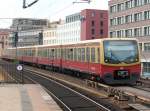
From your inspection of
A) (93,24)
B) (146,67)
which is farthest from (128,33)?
(93,24)

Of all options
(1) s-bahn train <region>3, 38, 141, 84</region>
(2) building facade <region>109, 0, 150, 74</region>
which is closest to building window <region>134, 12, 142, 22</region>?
(2) building facade <region>109, 0, 150, 74</region>

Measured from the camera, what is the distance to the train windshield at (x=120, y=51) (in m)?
30.6

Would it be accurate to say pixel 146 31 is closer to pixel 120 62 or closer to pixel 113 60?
pixel 120 62

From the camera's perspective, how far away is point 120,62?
30672 millimetres

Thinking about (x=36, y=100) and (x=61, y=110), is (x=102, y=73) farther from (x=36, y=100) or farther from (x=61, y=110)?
(x=61, y=110)

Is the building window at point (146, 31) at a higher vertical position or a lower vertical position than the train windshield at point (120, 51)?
higher

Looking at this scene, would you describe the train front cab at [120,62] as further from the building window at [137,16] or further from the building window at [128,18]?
the building window at [128,18]

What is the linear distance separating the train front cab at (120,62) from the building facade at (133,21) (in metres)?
44.6

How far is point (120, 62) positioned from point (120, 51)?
0.76 metres

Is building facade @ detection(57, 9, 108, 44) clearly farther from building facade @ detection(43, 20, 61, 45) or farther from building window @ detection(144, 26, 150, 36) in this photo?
building window @ detection(144, 26, 150, 36)

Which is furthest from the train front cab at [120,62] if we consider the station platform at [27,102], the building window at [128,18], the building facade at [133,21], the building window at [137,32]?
the building window at [128,18]

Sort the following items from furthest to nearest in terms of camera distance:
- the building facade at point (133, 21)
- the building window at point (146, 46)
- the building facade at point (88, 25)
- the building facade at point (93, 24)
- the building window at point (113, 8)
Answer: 1. the building facade at point (88, 25)
2. the building facade at point (93, 24)
3. the building window at point (113, 8)
4. the building facade at point (133, 21)
5. the building window at point (146, 46)

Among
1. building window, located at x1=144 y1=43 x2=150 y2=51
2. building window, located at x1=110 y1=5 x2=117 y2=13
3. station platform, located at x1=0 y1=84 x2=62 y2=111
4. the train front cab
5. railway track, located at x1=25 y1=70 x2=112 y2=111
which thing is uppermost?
building window, located at x1=110 y1=5 x2=117 y2=13

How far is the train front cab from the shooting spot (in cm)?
3050
